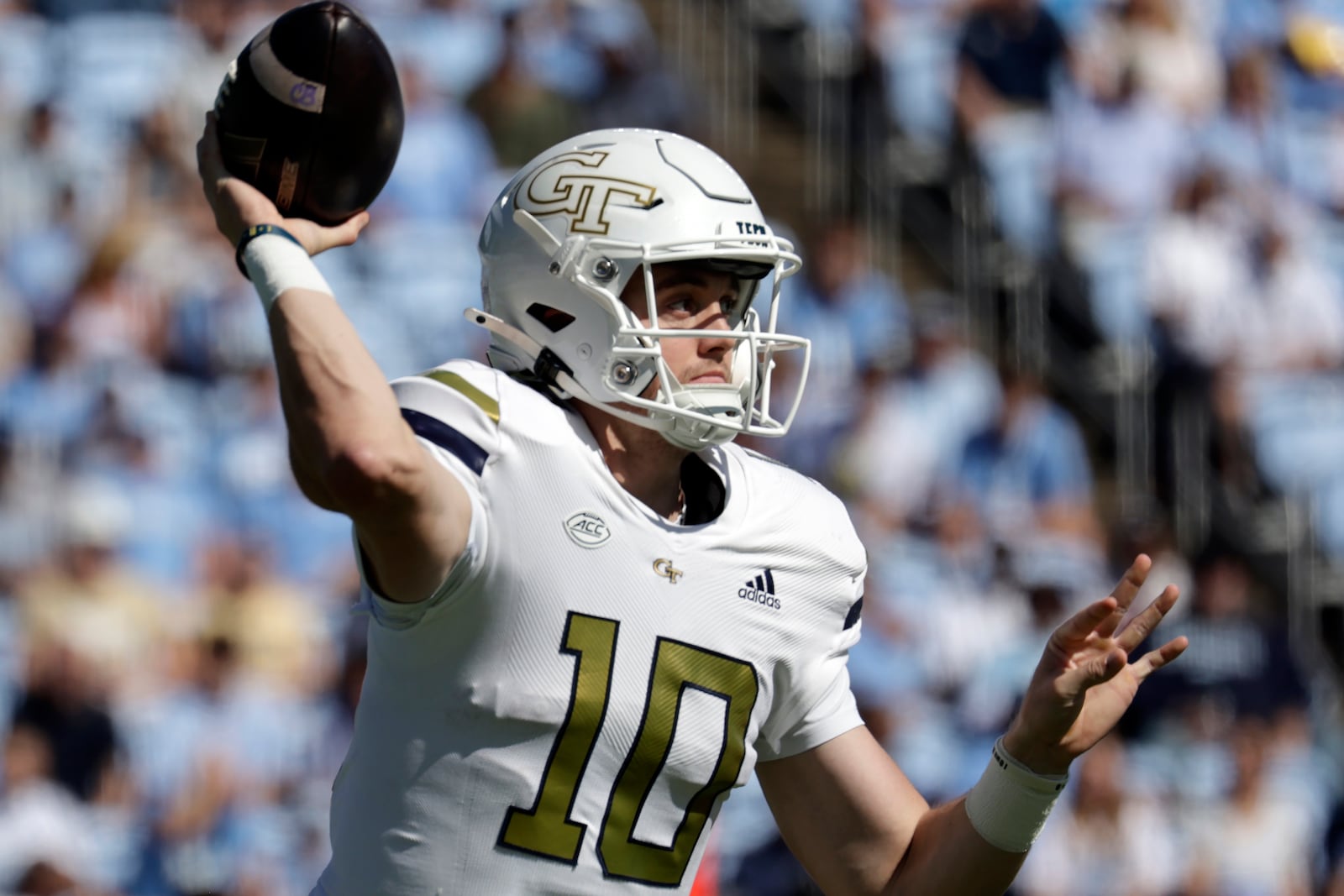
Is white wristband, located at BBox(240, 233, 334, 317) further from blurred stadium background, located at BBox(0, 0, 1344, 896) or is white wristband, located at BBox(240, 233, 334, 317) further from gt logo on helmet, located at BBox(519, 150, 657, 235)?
blurred stadium background, located at BBox(0, 0, 1344, 896)

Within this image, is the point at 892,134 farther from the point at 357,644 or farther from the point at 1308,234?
the point at 357,644

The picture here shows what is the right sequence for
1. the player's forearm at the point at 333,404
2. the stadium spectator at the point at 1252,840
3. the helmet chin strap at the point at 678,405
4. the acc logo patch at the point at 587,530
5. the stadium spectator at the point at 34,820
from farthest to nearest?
the stadium spectator at the point at 1252,840, the stadium spectator at the point at 34,820, the helmet chin strap at the point at 678,405, the acc logo patch at the point at 587,530, the player's forearm at the point at 333,404

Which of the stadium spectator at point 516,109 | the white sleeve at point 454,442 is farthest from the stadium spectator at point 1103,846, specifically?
the white sleeve at point 454,442

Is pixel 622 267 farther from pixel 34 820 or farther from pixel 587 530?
pixel 34 820

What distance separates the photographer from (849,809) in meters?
2.98

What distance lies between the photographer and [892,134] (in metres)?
9.11

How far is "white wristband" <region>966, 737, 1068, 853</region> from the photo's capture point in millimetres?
2895

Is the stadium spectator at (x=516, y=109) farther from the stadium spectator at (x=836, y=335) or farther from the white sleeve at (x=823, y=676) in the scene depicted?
the white sleeve at (x=823, y=676)

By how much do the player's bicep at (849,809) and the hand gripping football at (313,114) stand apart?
3.69 feet

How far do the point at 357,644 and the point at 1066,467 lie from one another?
3.32 metres

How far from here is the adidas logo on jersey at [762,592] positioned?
9.14ft

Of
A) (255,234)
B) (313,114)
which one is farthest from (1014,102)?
(255,234)

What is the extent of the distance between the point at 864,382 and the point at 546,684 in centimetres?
550

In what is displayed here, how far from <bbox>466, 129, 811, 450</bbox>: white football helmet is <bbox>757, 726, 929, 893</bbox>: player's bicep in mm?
549
